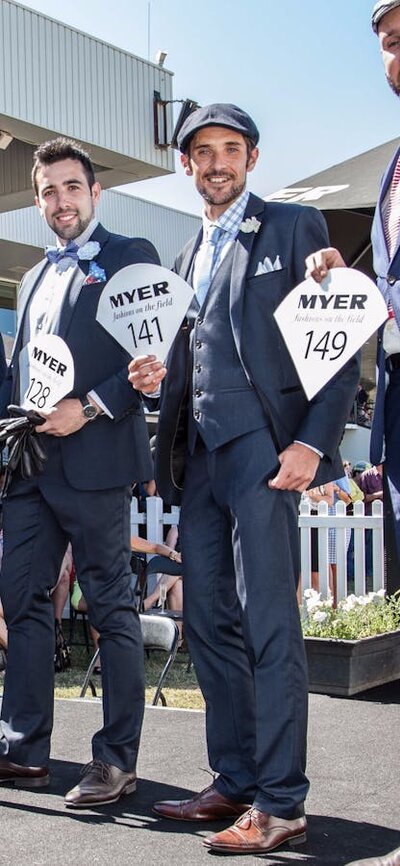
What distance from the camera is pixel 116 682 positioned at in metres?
3.58

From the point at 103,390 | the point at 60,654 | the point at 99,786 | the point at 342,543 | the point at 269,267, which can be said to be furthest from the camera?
the point at 342,543

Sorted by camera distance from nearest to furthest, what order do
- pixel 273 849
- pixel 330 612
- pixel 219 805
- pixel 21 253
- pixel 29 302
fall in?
pixel 273 849 → pixel 219 805 → pixel 29 302 → pixel 330 612 → pixel 21 253

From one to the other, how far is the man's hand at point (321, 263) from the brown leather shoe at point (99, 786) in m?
1.76

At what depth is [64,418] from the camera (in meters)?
3.52

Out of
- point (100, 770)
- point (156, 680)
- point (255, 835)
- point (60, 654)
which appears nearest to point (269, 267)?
point (255, 835)

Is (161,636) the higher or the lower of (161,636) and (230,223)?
the lower

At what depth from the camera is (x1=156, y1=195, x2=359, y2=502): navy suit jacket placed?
301cm

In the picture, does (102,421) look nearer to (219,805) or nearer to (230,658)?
(230,658)

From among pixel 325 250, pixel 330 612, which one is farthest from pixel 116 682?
pixel 330 612

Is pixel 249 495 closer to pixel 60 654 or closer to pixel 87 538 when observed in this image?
pixel 87 538

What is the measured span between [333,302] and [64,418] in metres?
1.10

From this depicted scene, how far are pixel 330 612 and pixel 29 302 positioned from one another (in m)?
3.15

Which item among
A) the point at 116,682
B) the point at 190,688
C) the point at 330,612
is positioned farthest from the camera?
the point at 190,688

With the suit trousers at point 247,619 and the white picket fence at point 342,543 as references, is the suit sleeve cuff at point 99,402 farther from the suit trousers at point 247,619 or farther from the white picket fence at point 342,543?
the white picket fence at point 342,543
